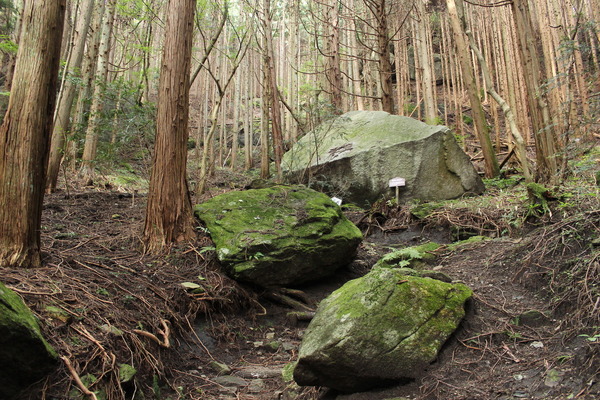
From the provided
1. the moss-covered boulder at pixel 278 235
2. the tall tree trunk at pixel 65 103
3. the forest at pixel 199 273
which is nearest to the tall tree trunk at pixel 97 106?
the tall tree trunk at pixel 65 103

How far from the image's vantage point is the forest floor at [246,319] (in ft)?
8.15

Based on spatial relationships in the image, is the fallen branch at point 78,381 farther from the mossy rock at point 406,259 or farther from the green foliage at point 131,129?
the green foliage at point 131,129

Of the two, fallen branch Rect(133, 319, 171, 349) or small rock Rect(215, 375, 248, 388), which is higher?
fallen branch Rect(133, 319, 171, 349)

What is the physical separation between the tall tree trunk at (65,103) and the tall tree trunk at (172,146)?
285cm

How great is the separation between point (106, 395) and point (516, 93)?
56.7 ft

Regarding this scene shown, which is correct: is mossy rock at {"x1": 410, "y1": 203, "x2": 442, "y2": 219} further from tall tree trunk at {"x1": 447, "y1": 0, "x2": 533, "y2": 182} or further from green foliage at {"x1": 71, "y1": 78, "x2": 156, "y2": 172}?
green foliage at {"x1": 71, "y1": 78, "x2": 156, "y2": 172}

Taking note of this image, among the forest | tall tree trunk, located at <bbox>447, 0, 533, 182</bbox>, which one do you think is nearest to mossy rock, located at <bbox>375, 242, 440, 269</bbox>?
the forest

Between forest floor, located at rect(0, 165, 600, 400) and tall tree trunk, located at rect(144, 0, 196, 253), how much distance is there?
262mm

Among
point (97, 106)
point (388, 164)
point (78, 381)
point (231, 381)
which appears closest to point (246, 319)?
point (231, 381)

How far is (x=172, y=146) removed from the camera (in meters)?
4.88

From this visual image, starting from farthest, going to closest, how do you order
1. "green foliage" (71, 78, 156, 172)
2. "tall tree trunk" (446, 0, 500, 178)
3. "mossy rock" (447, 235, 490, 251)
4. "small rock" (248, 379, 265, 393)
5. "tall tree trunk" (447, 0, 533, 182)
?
"tall tree trunk" (446, 0, 500, 178), "tall tree trunk" (447, 0, 533, 182), "green foliage" (71, 78, 156, 172), "mossy rock" (447, 235, 490, 251), "small rock" (248, 379, 265, 393)

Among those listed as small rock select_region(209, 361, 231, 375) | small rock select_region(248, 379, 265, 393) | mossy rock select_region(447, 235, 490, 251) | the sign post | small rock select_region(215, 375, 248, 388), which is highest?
the sign post

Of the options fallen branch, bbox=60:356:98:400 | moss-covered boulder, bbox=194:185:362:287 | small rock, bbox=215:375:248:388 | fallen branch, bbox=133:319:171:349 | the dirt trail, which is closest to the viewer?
fallen branch, bbox=60:356:98:400

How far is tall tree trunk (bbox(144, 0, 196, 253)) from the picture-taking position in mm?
4773
